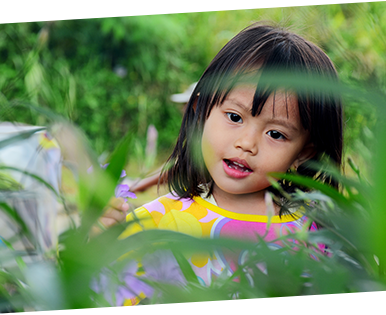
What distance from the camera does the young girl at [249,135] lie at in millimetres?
634

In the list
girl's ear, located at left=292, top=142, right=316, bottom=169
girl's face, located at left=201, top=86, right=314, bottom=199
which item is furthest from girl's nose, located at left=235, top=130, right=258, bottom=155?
girl's ear, located at left=292, top=142, right=316, bottom=169

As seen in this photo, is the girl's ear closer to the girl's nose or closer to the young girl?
the young girl

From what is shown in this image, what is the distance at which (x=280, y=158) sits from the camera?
660 millimetres

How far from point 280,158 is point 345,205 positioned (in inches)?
17.9

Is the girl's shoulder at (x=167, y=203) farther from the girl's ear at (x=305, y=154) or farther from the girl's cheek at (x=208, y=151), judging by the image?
the girl's ear at (x=305, y=154)

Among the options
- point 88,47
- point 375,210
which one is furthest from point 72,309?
point 88,47

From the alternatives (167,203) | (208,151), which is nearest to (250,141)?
(208,151)

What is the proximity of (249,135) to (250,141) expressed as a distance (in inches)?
0.4

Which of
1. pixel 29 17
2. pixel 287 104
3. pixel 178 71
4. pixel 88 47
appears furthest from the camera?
pixel 178 71

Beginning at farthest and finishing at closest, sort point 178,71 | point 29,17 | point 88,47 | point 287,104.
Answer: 1. point 178,71
2. point 88,47
3. point 287,104
4. point 29,17

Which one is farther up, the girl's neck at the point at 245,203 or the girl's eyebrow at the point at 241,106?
the girl's eyebrow at the point at 241,106

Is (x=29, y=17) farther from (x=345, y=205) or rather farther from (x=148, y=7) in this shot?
(x=345, y=205)

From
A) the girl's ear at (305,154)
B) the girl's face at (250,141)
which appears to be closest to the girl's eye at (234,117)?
the girl's face at (250,141)

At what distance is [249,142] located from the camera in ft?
2.05
